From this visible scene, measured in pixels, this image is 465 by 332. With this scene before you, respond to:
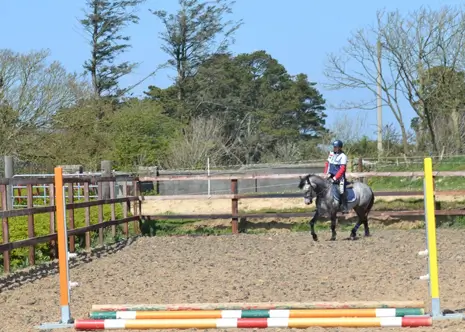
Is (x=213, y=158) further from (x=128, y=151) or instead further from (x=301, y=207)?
(x=301, y=207)

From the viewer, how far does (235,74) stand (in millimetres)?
48281

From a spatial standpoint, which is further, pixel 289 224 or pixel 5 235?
pixel 289 224

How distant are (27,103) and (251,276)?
20.3m

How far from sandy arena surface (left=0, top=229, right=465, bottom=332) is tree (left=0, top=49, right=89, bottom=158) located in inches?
588

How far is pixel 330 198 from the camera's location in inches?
583

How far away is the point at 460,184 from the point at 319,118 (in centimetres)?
2929

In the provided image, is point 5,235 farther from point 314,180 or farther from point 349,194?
point 349,194

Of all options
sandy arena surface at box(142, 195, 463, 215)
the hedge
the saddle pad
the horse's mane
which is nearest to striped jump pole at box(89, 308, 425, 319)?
the hedge

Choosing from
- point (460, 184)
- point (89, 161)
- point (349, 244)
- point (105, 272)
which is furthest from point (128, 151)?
point (105, 272)

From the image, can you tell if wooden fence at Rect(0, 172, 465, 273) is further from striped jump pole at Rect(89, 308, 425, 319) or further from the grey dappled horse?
striped jump pole at Rect(89, 308, 425, 319)

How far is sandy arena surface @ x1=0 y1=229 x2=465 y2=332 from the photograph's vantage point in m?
7.89

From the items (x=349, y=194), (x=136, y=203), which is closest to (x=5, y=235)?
(x=349, y=194)

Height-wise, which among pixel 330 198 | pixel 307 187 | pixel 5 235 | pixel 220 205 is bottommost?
pixel 220 205

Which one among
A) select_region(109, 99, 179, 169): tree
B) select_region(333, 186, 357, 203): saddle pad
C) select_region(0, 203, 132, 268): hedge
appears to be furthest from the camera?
select_region(109, 99, 179, 169): tree
